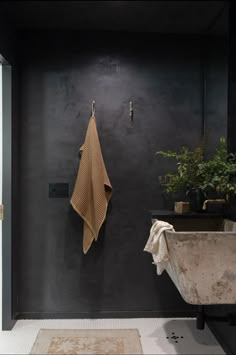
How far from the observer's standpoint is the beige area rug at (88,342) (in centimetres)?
245

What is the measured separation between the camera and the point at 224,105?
105 inches

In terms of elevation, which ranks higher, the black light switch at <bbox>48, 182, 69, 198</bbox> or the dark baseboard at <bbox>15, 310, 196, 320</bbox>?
the black light switch at <bbox>48, 182, 69, 198</bbox>

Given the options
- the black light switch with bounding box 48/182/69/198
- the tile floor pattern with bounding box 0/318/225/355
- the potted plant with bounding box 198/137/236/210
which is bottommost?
the tile floor pattern with bounding box 0/318/225/355

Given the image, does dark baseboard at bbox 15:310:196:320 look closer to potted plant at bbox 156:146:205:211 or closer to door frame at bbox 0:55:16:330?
door frame at bbox 0:55:16:330

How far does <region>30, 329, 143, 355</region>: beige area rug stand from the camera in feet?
8.03

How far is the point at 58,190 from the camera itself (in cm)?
303

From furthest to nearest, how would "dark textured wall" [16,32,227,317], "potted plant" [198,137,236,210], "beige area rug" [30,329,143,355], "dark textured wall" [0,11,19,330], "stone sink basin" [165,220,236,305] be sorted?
"dark textured wall" [16,32,227,317] < "dark textured wall" [0,11,19,330] < "beige area rug" [30,329,143,355] < "potted plant" [198,137,236,210] < "stone sink basin" [165,220,236,305]

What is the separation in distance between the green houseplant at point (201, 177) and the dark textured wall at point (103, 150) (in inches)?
8.5

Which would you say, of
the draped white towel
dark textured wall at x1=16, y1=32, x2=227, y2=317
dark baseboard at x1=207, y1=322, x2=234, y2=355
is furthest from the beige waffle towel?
dark baseboard at x1=207, y1=322, x2=234, y2=355

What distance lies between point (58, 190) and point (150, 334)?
1327 mm

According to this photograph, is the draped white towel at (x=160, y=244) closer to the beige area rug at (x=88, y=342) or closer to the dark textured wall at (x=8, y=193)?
the beige area rug at (x=88, y=342)

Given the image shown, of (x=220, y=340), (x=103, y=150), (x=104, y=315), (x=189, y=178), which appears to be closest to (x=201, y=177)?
(x=189, y=178)

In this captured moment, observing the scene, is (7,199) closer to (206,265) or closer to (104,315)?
(104,315)

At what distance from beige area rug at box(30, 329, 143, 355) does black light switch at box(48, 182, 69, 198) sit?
3.43ft
